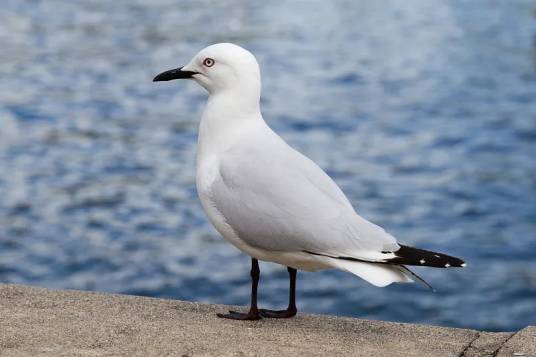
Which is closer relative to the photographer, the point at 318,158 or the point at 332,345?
the point at 332,345

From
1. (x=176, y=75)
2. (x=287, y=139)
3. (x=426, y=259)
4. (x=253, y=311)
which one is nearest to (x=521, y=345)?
(x=426, y=259)

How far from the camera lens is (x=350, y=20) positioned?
2305cm

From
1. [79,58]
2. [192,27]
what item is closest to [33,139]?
[79,58]

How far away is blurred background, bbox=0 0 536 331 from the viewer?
10797 mm

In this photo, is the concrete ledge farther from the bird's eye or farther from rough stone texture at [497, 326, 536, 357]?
the bird's eye

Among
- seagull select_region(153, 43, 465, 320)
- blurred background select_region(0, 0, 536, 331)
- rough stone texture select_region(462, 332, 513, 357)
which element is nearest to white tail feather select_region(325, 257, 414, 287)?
seagull select_region(153, 43, 465, 320)

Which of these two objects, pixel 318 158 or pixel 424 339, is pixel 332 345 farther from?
pixel 318 158

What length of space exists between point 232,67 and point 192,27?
15.9 m

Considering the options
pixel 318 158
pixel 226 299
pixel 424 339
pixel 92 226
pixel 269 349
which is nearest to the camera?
pixel 269 349

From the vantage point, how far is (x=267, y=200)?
4.61 metres

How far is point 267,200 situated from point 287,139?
9.31 metres

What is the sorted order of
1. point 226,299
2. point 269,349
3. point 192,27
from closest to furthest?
point 269,349
point 226,299
point 192,27

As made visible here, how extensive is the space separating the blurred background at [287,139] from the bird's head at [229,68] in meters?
5.14

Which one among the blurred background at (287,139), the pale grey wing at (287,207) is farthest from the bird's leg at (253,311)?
the blurred background at (287,139)
